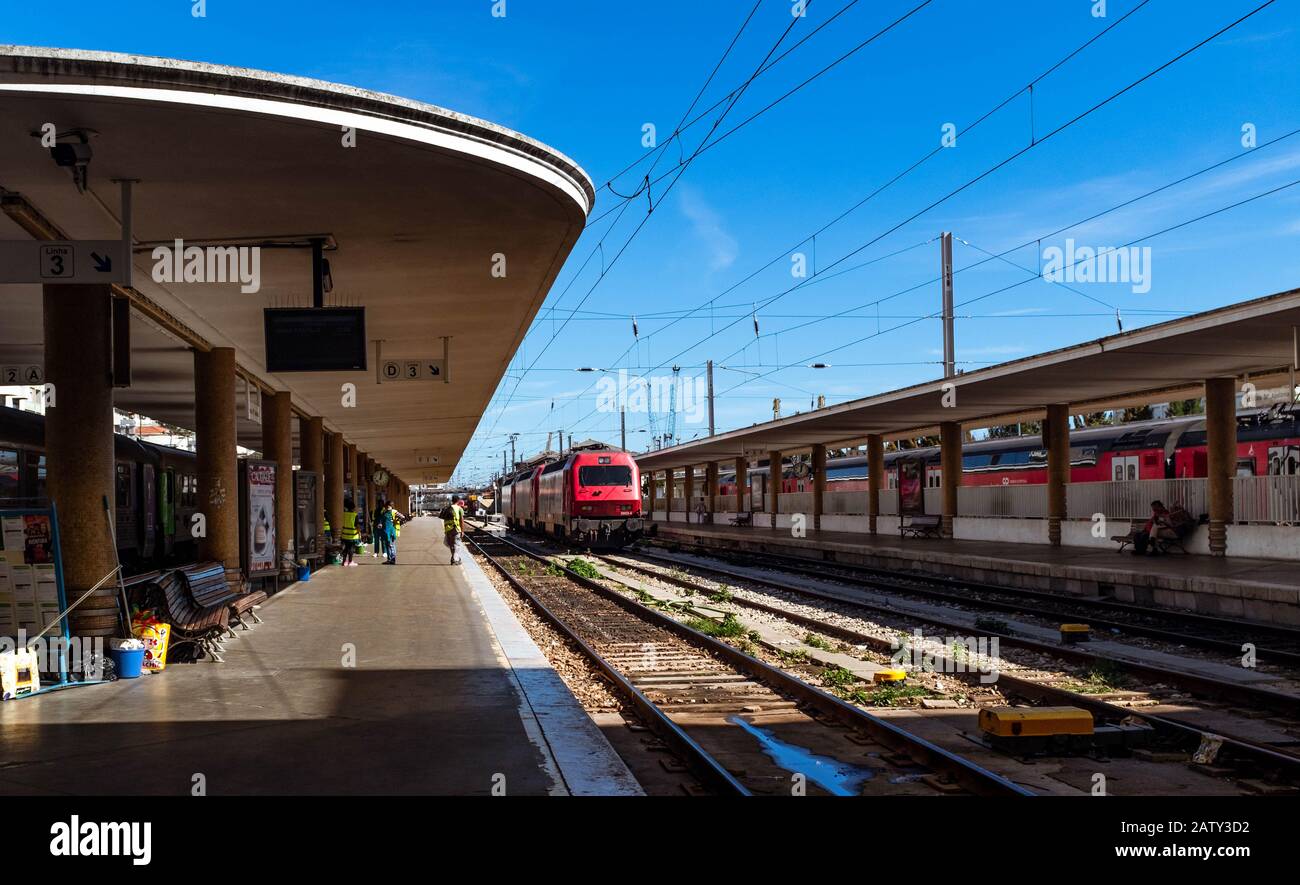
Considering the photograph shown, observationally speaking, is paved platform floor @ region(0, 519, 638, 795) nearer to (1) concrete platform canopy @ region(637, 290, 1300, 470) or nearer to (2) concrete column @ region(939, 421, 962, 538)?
(1) concrete platform canopy @ region(637, 290, 1300, 470)

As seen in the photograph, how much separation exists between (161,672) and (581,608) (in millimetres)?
8907

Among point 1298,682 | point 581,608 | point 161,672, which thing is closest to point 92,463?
point 161,672

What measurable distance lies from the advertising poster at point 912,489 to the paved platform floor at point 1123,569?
1.25 m

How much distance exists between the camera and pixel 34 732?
24.1ft

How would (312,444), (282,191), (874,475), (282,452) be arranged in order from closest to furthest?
(282,191) < (282,452) < (312,444) < (874,475)

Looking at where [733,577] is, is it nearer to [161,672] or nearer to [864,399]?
[864,399]

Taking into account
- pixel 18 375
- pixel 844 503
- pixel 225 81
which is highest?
pixel 225 81

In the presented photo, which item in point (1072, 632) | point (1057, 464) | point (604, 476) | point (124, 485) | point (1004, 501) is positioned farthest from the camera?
point (604, 476)

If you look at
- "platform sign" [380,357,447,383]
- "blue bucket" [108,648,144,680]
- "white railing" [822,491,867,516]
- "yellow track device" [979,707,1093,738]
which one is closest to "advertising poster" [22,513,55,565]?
"blue bucket" [108,648,144,680]

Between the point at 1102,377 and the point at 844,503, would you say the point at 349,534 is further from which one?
the point at 844,503

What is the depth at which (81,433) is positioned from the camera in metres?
9.73

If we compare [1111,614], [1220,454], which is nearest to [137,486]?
[1111,614]

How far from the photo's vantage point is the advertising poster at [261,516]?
16828 mm

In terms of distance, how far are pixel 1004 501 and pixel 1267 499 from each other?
30.8 ft
